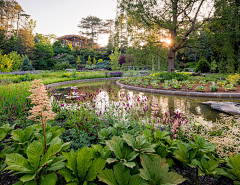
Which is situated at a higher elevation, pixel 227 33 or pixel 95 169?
pixel 227 33

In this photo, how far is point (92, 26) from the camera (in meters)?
40.3

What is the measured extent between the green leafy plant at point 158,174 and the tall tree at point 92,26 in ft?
143

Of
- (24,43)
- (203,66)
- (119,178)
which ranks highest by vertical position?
(24,43)

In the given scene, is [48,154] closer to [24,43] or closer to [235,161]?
[235,161]

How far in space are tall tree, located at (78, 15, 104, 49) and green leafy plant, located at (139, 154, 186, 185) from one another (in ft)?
143

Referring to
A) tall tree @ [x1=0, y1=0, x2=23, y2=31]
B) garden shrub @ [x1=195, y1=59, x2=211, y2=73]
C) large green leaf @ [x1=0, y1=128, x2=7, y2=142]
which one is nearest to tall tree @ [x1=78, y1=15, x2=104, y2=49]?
tall tree @ [x1=0, y1=0, x2=23, y2=31]

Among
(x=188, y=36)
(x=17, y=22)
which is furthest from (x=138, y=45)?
(x=17, y=22)

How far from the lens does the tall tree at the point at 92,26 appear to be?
39.1m

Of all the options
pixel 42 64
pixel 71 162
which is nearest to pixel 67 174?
pixel 71 162

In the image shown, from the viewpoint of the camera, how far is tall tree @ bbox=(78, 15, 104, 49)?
39.1 m

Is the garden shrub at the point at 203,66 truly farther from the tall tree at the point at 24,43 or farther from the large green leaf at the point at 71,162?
the tall tree at the point at 24,43

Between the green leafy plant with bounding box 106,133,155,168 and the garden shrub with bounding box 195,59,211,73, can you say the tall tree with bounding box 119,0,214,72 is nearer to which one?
the garden shrub with bounding box 195,59,211,73

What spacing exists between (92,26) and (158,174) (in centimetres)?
4471

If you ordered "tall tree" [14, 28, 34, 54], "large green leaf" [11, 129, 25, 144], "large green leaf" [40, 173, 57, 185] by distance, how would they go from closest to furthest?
1. "large green leaf" [40, 173, 57, 185]
2. "large green leaf" [11, 129, 25, 144]
3. "tall tree" [14, 28, 34, 54]
